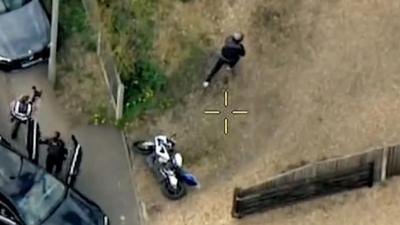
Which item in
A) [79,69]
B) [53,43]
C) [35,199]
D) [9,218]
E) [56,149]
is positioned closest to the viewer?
[9,218]

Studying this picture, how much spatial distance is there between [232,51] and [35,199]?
14.4 ft

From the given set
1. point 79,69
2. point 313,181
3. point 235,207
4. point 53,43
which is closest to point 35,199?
point 53,43

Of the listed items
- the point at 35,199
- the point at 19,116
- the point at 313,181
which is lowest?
the point at 313,181

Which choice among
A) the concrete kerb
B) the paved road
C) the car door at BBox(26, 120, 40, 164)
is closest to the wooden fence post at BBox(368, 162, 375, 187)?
the concrete kerb

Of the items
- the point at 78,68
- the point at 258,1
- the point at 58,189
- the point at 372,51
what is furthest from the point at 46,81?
the point at 372,51

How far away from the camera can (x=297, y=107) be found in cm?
2536

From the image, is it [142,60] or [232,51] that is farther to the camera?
[142,60]

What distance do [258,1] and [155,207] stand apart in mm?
4767

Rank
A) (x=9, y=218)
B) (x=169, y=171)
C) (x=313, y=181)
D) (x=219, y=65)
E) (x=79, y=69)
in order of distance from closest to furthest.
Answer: (x=9, y=218)
(x=313, y=181)
(x=169, y=171)
(x=219, y=65)
(x=79, y=69)

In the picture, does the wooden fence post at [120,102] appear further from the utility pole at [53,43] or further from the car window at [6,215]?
the car window at [6,215]

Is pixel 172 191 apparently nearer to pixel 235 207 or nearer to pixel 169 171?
pixel 169 171

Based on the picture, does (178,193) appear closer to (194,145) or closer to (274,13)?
(194,145)

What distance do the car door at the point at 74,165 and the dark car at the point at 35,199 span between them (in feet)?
1.01

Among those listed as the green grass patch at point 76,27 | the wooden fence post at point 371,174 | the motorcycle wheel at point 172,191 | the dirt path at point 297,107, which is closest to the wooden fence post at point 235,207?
the dirt path at point 297,107
